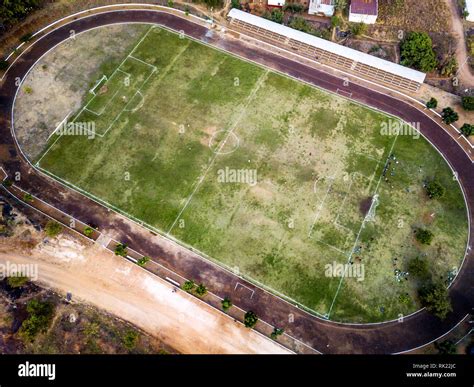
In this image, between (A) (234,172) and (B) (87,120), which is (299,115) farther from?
(B) (87,120)

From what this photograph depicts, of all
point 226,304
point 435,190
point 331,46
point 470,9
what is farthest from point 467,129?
point 226,304

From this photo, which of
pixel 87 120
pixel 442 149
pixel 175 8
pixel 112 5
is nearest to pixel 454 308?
pixel 442 149

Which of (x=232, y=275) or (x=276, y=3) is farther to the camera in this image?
(x=276, y=3)

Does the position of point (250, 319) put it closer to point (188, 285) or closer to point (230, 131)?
point (188, 285)

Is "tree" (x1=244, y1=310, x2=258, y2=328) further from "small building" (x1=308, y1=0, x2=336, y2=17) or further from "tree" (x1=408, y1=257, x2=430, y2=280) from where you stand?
"small building" (x1=308, y1=0, x2=336, y2=17)

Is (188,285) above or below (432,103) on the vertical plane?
below

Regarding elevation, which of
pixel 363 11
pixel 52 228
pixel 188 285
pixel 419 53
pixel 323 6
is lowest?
pixel 188 285

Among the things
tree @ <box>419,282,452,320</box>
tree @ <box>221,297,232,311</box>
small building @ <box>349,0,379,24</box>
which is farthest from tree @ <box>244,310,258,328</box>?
small building @ <box>349,0,379,24</box>
